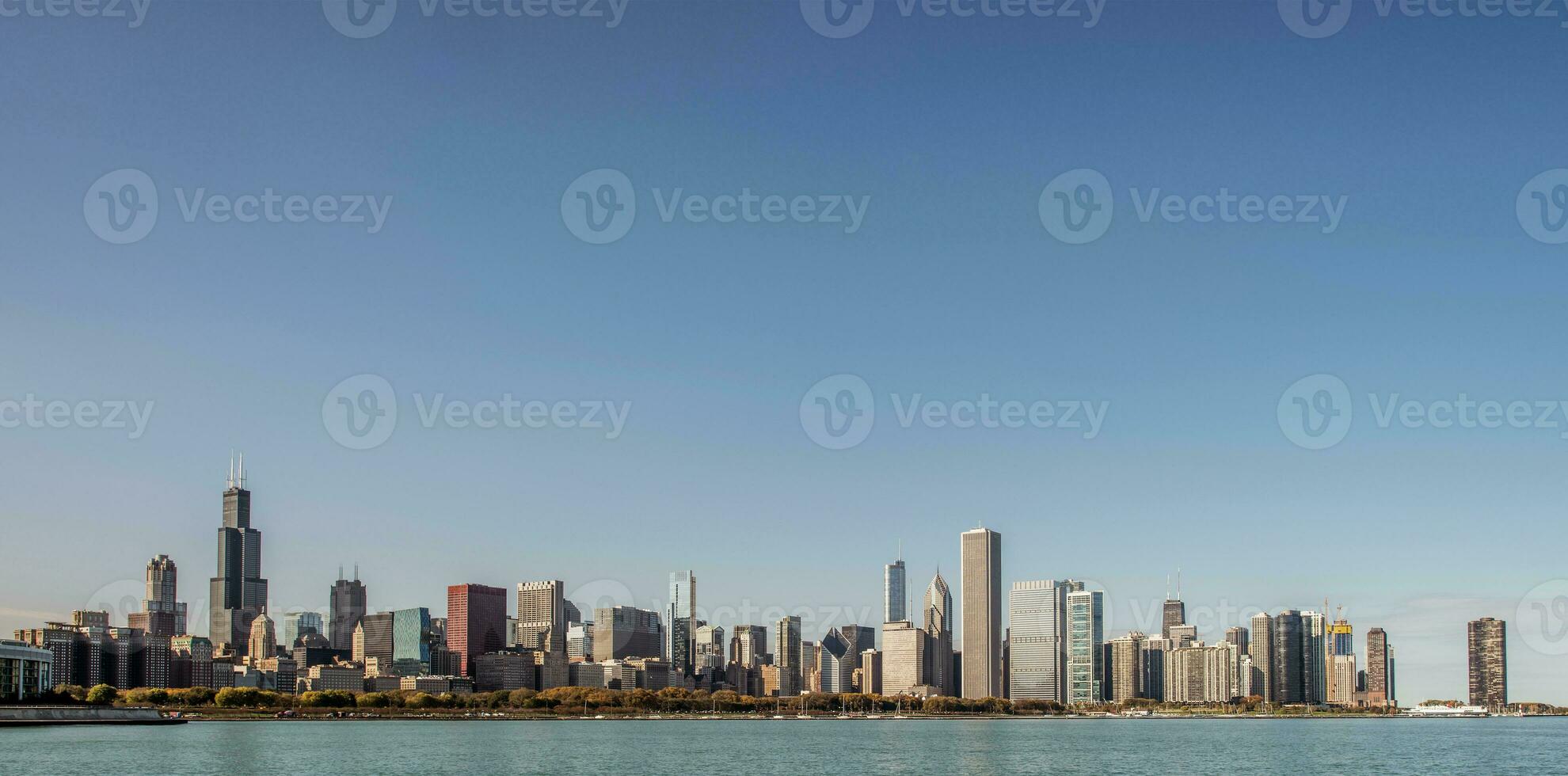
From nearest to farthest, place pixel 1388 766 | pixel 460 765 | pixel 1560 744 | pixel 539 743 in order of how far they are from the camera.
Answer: pixel 460 765 → pixel 1388 766 → pixel 539 743 → pixel 1560 744

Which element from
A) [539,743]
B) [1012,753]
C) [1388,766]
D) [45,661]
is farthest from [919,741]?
[45,661]

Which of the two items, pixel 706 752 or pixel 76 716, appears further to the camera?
pixel 76 716

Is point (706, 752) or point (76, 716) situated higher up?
point (706, 752)

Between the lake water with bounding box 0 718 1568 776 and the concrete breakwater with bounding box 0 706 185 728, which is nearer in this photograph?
the lake water with bounding box 0 718 1568 776

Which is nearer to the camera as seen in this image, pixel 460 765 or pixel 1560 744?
pixel 460 765

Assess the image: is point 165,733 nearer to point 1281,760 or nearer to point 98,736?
point 98,736

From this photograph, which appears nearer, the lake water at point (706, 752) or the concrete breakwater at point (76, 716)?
the lake water at point (706, 752)

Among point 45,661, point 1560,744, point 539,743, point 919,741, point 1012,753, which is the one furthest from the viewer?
point 45,661
